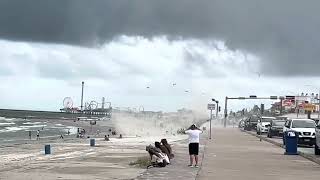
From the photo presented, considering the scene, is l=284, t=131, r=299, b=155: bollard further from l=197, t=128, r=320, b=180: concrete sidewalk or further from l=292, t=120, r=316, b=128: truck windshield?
l=292, t=120, r=316, b=128: truck windshield

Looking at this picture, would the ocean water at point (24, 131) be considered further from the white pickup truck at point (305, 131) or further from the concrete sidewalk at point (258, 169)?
the concrete sidewalk at point (258, 169)

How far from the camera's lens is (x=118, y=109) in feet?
313

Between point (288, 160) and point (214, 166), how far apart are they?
16.9 feet

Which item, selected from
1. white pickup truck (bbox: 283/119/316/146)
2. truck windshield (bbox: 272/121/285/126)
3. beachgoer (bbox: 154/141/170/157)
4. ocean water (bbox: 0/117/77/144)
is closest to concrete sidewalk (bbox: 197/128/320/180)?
beachgoer (bbox: 154/141/170/157)

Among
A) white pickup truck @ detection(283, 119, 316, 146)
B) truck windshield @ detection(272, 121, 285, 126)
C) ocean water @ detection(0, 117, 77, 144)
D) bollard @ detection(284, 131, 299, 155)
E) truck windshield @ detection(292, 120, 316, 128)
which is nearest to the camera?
bollard @ detection(284, 131, 299, 155)

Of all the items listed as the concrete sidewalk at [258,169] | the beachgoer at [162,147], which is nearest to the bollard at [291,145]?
the concrete sidewalk at [258,169]

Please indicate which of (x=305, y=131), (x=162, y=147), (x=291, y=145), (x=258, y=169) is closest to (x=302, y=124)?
(x=305, y=131)

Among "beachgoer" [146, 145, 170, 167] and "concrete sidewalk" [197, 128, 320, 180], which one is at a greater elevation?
"beachgoer" [146, 145, 170, 167]

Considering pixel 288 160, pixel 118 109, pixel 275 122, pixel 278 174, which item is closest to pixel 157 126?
pixel 118 109

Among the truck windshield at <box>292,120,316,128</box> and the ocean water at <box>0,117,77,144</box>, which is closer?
the truck windshield at <box>292,120,316,128</box>

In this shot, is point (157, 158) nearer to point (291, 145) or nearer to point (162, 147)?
point (162, 147)

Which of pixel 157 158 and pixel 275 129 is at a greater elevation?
pixel 275 129

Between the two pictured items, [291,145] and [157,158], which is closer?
[157,158]

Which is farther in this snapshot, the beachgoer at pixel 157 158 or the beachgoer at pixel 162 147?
the beachgoer at pixel 162 147
